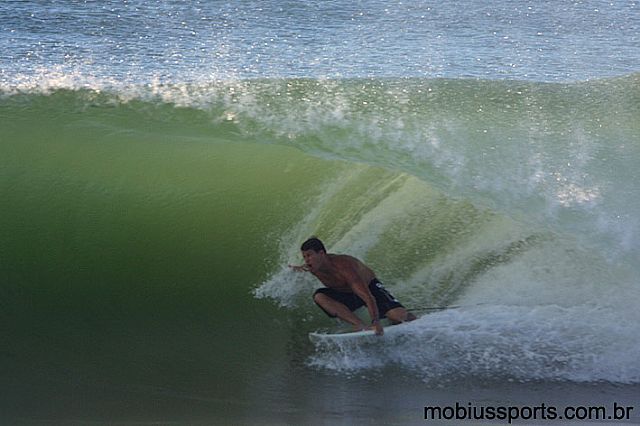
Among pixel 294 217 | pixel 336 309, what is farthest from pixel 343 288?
pixel 294 217

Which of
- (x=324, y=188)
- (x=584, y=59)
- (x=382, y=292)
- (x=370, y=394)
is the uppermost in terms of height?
(x=584, y=59)

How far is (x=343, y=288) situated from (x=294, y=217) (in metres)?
1.27

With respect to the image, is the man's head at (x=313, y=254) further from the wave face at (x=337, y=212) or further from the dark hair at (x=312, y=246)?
the wave face at (x=337, y=212)

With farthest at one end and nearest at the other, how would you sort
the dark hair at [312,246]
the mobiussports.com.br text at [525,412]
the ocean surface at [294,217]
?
the dark hair at [312,246]
the ocean surface at [294,217]
the mobiussports.com.br text at [525,412]

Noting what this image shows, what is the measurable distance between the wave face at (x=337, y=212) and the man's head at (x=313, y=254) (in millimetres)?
459

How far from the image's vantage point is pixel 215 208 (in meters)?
7.58

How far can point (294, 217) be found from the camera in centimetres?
742

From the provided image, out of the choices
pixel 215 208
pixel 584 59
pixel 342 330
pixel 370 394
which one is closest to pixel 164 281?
pixel 215 208

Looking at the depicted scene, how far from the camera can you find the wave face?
6344mm

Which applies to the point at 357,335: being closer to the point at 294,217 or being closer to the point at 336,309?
the point at 336,309

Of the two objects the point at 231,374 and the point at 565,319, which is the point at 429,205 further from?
the point at 231,374

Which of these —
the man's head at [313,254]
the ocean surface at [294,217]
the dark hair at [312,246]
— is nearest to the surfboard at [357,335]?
the ocean surface at [294,217]

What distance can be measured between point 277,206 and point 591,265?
7.75ft

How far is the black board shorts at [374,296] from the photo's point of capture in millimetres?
6250
